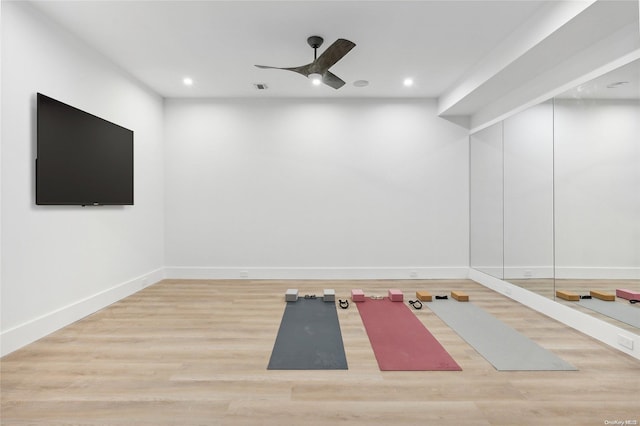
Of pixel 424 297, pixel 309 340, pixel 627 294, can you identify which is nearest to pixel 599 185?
pixel 627 294

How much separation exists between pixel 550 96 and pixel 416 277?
10.3 feet

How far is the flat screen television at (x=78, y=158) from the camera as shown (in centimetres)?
294

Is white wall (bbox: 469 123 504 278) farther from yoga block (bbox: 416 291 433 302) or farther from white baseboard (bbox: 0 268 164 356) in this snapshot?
white baseboard (bbox: 0 268 164 356)

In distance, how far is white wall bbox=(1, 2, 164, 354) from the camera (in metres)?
2.66

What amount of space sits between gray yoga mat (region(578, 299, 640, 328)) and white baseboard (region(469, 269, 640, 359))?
8cm

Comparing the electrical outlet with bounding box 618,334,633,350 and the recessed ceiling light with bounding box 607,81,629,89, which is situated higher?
the recessed ceiling light with bounding box 607,81,629,89

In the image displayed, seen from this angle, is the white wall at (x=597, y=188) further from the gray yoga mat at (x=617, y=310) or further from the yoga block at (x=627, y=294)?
the gray yoga mat at (x=617, y=310)

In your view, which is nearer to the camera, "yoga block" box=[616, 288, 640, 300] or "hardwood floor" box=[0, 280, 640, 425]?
"hardwood floor" box=[0, 280, 640, 425]

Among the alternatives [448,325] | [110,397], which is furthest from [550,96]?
[110,397]

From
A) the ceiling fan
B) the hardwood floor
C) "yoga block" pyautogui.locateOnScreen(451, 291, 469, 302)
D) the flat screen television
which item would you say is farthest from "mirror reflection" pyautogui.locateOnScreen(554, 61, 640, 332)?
the flat screen television

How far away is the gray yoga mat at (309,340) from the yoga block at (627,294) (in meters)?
2.36

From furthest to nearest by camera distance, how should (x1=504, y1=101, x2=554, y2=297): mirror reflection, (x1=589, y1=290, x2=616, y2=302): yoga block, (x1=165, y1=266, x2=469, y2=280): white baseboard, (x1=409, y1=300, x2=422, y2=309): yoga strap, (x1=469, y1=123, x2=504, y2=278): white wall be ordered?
(x1=165, y1=266, x2=469, y2=280): white baseboard
(x1=469, y1=123, x2=504, y2=278): white wall
(x1=409, y1=300, x2=422, y2=309): yoga strap
(x1=504, y1=101, x2=554, y2=297): mirror reflection
(x1=589, y1=290, x2=616, y2=302): yoga block

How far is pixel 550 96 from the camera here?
3447 millimetres

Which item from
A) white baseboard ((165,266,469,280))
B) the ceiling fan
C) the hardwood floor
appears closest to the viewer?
the hardwood floor
